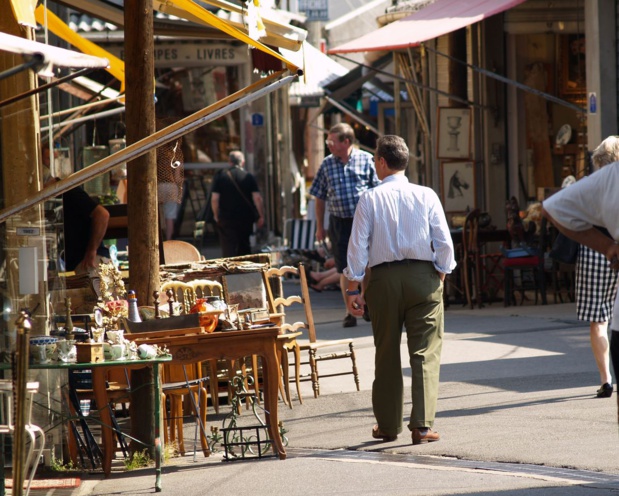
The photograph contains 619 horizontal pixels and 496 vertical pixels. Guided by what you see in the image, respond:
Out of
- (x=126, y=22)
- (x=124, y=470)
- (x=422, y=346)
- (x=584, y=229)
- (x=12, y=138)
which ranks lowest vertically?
(x=124, y=470)

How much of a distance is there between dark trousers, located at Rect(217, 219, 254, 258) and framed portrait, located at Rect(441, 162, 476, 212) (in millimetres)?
2874

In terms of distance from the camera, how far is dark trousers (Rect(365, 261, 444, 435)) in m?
8.01

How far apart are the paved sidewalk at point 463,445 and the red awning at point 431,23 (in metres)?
4.71

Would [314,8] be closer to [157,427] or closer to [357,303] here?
[357,303]

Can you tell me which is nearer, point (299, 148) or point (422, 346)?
point (422, 346)

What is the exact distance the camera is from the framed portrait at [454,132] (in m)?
18.3

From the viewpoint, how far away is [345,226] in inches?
535

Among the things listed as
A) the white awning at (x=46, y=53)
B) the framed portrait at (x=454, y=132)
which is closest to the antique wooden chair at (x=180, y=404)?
the white awning at (x=46, y=53)

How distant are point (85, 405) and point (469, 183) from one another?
10.3m

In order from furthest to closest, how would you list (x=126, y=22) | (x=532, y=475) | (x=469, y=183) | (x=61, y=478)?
1. (x=469, y=183)
2. (x=126, y=22)
3. (x=61, y=478)
4. (x=532, y=475)

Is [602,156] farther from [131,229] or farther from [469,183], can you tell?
[469,183]

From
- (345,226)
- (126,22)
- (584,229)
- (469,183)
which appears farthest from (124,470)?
(469,183)

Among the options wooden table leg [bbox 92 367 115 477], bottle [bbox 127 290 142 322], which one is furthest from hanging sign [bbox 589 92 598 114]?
wooden table leg [bbox 92 367 115 477]

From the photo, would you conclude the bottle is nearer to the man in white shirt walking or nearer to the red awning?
the man in white shirt walking
